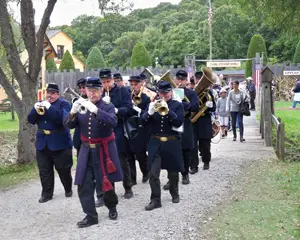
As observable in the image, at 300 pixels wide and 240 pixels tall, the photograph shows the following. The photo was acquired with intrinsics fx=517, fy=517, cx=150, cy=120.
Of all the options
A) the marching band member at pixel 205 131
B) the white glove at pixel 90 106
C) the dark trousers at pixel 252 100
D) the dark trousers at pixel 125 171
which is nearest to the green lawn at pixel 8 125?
the dark trousers at pixel 252 100

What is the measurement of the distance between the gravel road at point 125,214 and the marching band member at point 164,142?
16.7 inches

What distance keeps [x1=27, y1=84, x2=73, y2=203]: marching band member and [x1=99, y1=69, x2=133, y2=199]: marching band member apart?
2.91 feet

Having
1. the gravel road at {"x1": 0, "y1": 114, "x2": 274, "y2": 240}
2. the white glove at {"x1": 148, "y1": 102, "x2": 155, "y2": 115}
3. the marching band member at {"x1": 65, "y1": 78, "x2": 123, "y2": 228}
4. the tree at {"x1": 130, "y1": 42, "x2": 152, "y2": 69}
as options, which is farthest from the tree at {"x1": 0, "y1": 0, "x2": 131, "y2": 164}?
the tree at {"x1": 130, "y1": 42, "x2": 152, "y2": 69}

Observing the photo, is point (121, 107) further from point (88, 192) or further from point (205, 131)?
point (205, 131)

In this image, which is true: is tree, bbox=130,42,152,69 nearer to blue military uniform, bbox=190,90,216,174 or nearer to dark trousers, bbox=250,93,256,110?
dark trousers, bbox=250,93,256,110

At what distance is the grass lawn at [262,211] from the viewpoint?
641 centimetres

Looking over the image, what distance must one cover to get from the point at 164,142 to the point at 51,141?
1.97m

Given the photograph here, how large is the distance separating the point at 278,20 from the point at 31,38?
23.1ft

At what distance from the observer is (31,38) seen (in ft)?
42.0

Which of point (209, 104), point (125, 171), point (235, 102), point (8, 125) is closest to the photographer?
point (125, 171)

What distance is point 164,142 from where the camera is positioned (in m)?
7.61

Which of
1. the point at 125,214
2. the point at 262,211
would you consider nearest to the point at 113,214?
the point at 125,214

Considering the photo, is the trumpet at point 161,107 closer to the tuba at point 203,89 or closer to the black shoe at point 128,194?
the black shoe at point 128,194

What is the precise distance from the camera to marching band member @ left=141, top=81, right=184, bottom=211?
24.5ft
